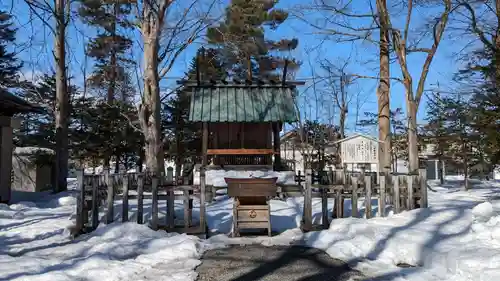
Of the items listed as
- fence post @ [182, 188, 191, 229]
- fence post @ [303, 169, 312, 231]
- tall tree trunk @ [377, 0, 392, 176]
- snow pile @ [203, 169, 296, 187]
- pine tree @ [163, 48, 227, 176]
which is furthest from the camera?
pine tree @ [163, 48, 227, 176]

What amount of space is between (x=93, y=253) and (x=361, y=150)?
11.8 m

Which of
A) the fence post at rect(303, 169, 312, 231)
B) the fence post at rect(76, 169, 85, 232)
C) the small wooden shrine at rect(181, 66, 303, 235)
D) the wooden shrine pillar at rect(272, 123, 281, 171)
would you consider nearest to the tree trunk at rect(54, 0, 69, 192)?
the small wooden shrine at rect(181, 66, 303, 235)

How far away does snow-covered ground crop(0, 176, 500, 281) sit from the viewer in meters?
5.69

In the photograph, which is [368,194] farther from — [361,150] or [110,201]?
[361,150]

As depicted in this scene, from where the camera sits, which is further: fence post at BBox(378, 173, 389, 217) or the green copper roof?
the green copper roof

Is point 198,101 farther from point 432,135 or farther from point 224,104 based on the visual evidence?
point 432,135

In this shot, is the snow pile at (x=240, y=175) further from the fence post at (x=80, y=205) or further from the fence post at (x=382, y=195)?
the fence post at (x=80, y=205)

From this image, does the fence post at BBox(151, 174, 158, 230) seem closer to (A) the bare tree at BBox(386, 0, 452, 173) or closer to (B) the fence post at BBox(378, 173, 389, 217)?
(B) the fence post at BBox(378, 173, 389, 217)

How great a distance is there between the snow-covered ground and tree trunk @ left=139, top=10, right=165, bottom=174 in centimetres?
447

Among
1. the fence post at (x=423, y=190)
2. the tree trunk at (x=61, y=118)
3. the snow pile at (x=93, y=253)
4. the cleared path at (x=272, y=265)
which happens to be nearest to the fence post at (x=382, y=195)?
the fence post at (x=423, y=190)

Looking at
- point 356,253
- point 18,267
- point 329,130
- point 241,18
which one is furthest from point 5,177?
point 329,130

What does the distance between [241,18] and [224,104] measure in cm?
672

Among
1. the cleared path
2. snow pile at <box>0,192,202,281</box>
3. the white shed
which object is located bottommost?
the cleared path

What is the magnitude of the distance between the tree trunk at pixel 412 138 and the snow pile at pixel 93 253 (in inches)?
323
